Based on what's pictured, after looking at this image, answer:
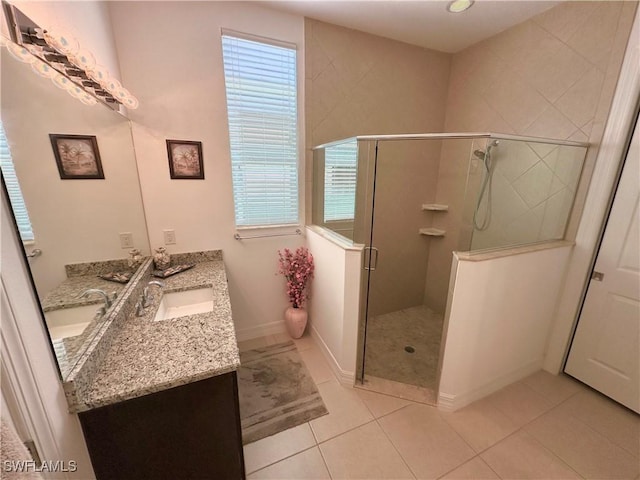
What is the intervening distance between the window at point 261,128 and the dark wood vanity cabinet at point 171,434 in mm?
1436

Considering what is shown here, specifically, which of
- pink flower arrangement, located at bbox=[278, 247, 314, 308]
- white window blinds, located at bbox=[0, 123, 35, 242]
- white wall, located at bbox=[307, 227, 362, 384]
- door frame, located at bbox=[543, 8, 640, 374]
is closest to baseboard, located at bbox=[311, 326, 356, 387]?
white wall, located at bbox=[307, 227, 362, 384]

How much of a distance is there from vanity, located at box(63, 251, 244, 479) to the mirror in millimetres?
120

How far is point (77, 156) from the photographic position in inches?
44.3

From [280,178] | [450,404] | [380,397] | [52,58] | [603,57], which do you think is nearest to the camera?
[52,58]

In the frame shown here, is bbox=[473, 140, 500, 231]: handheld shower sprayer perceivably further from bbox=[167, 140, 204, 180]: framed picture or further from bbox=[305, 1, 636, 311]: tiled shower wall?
bbox=[167, 140, 204, 180]: framed picture

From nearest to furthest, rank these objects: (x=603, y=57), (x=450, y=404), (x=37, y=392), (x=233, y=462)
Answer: (x=37, y=392), (x=233, y=462), (x=603, y=57), (x=450, y=404)

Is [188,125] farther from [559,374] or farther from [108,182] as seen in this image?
[559,374]

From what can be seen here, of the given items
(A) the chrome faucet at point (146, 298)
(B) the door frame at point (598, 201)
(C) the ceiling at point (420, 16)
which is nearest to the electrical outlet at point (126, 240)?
(A) the chrome faucet at point (146, 298)

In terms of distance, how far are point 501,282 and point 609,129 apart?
1.21 m

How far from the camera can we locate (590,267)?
5.98ft

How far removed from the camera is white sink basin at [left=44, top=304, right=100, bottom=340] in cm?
80

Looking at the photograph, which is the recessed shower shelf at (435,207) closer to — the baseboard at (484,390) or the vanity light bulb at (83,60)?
the baseboard at (484,390)

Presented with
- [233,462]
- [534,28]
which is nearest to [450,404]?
[233,462]

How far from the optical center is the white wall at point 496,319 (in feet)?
5.15
